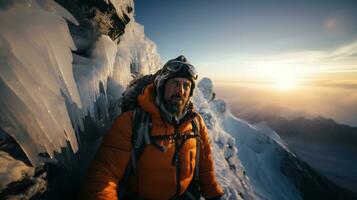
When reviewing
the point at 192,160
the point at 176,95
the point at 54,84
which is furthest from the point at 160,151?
the point at 54,84

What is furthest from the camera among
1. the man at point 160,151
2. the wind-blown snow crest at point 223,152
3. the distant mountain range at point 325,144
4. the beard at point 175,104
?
the distant mountain range at point 325,144

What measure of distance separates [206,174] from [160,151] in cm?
146

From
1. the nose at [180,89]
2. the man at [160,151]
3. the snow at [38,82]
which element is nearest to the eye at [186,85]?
the man at [160,151]

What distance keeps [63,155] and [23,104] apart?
3.94ft

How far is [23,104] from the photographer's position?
199 cm

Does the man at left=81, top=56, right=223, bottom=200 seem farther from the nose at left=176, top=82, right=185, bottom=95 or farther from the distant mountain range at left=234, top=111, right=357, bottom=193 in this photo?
the distant mountain range at left=234, top=111, right=357, bottom=193

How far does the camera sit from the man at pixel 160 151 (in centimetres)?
312

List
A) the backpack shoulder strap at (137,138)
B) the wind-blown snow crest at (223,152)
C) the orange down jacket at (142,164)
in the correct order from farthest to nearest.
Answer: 1. the wind-blown snow crest at (223,152)
2. the backpack shoulder strap at (137,138)
3. the orange down jacket at (142,164)

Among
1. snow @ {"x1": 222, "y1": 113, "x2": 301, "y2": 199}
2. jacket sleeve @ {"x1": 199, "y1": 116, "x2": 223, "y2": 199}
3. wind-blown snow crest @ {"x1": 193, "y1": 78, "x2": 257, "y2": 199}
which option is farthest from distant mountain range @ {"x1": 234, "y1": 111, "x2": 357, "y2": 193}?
jacket sleeve @ {"x1": 199, "y1": 116, "x2": 223, "y2": 199}

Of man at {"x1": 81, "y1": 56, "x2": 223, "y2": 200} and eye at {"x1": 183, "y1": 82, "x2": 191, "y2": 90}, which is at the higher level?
eye at {"x1": 183, "y1": 82, "x2": 191, "y2": 90}

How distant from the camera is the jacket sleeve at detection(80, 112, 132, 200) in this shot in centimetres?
284

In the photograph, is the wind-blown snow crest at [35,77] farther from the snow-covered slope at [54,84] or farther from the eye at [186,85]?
the eye at [186,85]

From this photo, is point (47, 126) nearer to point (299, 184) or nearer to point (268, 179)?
point (268, 179)

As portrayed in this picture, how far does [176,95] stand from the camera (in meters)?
3.75
